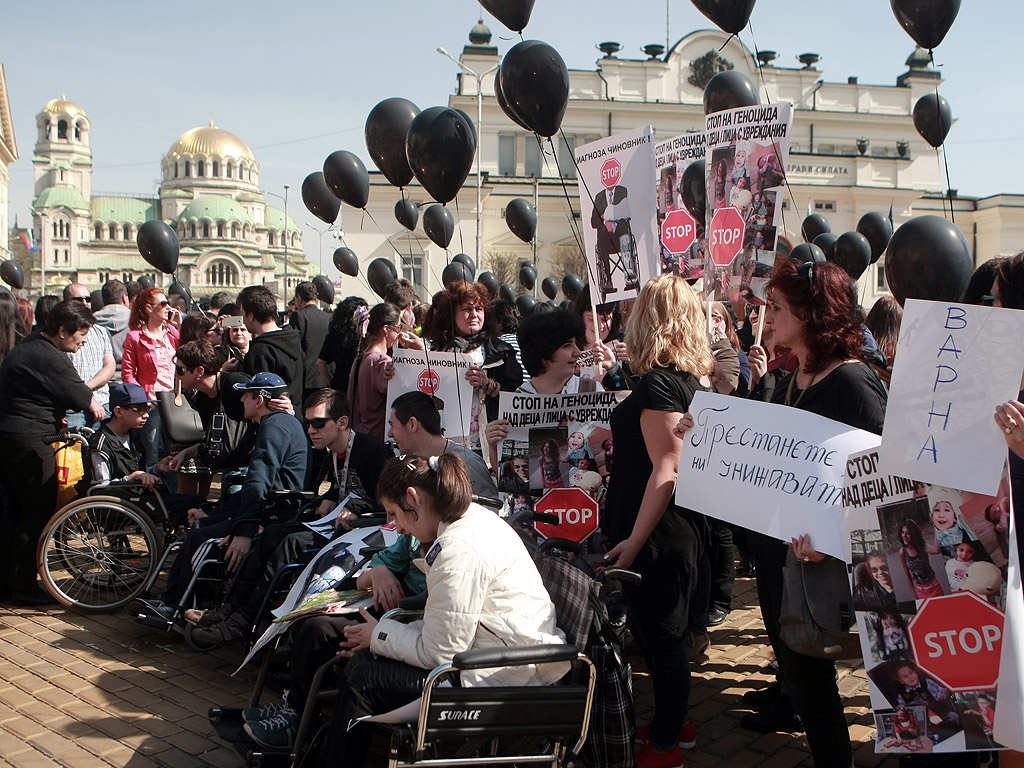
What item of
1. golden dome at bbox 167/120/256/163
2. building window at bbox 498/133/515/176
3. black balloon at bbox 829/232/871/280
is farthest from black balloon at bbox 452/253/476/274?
golden dome at bbox 167/120/256/163

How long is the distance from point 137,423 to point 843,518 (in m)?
5.60

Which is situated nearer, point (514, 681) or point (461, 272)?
point (514, 681)

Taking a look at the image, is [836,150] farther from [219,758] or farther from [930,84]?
[219,758]

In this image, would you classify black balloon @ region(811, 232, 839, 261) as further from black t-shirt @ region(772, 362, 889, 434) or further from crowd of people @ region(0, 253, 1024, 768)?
black t-shirt @ region(772, 362, 889, 434)

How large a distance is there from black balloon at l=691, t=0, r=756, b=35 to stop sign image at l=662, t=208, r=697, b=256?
1.36m

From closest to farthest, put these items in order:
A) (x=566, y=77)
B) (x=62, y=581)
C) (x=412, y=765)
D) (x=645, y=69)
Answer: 1. (x=412, y=765)
2. (x=566, y=77)
3. (x=62, y=581)
4. (x=645, y=69)

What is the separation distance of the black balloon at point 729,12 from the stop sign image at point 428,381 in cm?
310

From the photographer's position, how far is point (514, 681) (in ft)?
10.2

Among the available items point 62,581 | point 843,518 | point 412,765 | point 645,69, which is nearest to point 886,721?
point 843,518

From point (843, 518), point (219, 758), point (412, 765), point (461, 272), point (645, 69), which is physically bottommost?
point (219, 758)

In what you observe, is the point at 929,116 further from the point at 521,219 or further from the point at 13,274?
the point at 13,274

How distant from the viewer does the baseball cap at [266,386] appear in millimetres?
5707

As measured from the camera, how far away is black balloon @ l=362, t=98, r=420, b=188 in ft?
24.4

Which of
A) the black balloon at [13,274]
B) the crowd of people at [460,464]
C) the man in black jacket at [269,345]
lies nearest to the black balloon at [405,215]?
the crowd of people at [460,464]
